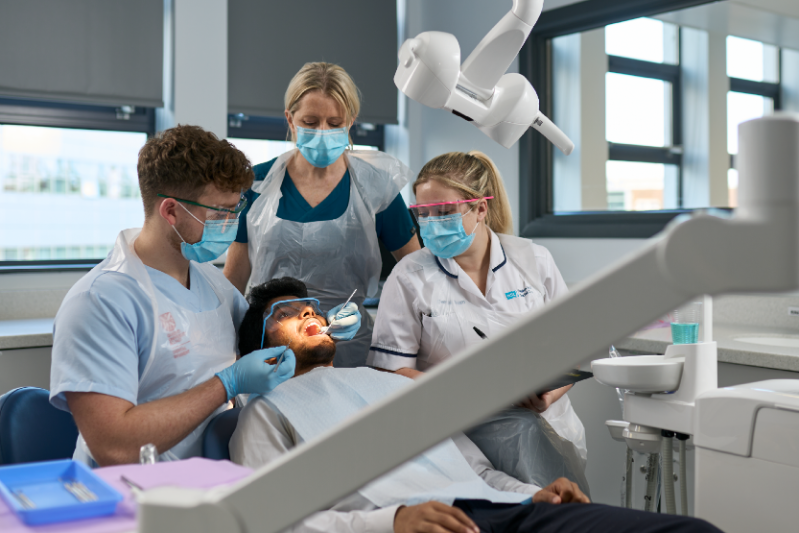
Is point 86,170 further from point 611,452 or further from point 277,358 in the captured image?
point 611,452

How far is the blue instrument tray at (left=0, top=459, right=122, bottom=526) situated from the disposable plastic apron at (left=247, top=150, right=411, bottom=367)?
1.27 m

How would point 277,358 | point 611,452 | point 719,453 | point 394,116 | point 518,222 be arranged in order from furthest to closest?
1. point 394,116
2. point 518,222
3. point 611,452
4. point 277,358
5. point 719,453

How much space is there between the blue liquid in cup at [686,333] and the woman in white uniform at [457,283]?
0.48 m

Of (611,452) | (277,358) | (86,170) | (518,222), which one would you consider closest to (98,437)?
(277,358)

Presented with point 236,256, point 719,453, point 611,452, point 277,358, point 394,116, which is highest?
point 394,116

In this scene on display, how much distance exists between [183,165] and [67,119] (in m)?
2.04

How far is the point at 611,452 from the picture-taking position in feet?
9.10

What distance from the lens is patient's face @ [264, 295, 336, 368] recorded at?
175 cm

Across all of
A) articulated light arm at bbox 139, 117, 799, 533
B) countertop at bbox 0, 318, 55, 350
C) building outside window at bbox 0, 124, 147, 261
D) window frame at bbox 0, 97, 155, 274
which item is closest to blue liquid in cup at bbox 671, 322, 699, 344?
articulated light arm at bbox 139, 117, 799, 533

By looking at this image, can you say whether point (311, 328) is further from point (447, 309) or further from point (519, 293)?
point (519, 293)

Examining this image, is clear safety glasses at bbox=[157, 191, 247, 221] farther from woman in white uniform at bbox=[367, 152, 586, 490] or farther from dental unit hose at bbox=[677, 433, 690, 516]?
dental unit hose at bbox=[677, 433, 690, 516]

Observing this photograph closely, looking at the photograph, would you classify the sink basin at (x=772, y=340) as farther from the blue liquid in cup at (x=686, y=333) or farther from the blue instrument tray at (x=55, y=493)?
the blue instrument tray at (x=55, y=493)

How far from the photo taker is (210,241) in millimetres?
1569

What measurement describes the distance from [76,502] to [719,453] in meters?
1.07
